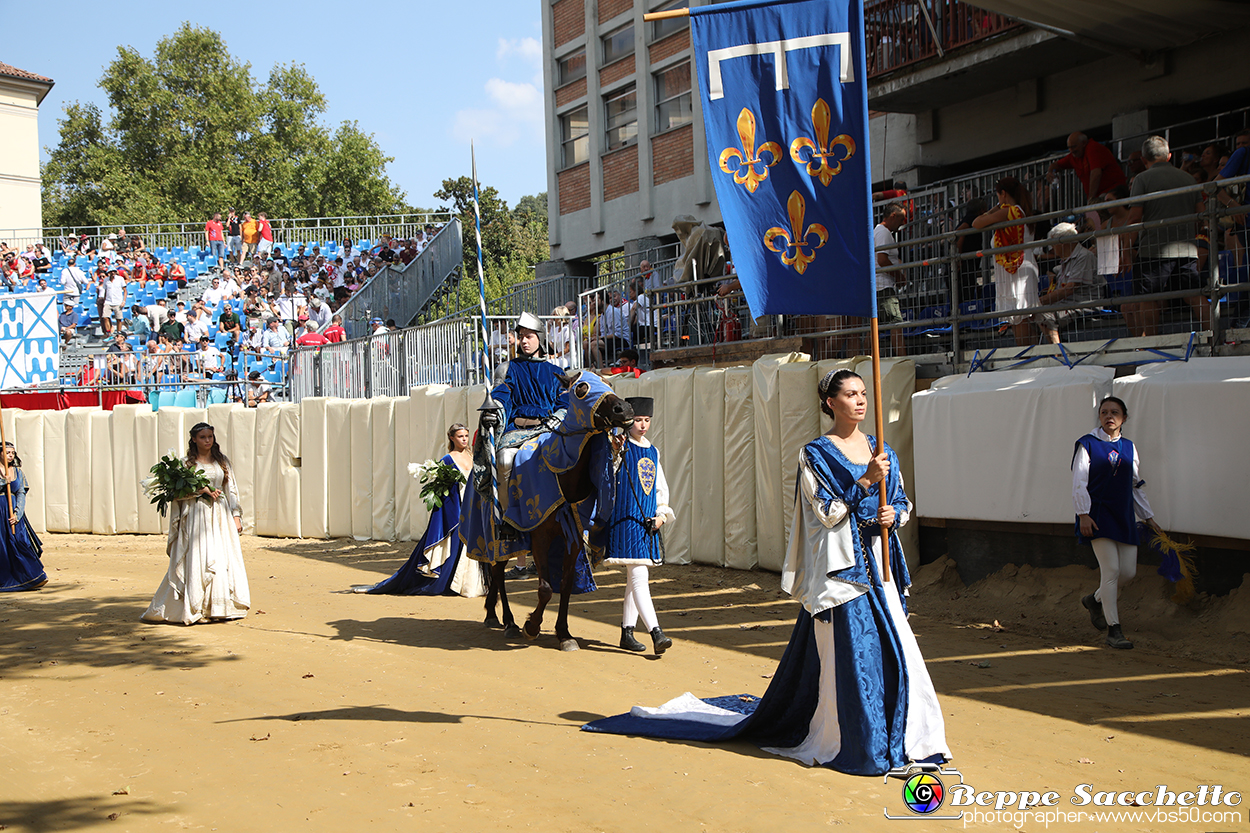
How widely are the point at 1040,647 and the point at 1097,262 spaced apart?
→ 3.68 meters

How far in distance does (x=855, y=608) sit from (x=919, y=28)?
41.4 feet

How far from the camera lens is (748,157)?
219 inches

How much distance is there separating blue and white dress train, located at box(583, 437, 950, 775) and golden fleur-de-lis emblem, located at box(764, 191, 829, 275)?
982mm

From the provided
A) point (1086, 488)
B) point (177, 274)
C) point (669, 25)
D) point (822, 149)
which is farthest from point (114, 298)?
point (822, 149)

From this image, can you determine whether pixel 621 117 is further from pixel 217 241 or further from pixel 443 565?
pixel 443 565

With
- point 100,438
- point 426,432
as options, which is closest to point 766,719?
point 426,432

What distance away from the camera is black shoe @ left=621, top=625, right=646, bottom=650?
28.9 ft

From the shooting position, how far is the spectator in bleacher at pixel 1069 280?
973 centimetres

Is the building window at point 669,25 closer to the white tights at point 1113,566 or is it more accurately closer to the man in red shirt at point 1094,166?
the man in red shirt at point 1094,166

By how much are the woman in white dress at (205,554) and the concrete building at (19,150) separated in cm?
4335

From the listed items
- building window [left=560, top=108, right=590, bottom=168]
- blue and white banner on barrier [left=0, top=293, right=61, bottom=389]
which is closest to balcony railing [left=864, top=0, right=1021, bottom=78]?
blue and white banner on barrier [left=0, top=293, right=61, bottom=389]

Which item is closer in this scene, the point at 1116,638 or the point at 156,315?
the point at 1116,638

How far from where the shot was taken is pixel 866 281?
551 centimetres

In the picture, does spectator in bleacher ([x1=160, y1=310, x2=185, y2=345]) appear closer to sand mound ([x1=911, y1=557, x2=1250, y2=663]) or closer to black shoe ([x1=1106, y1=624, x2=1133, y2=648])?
sand mound ([x1=911, y1=557, x2=1250, y2=663])
